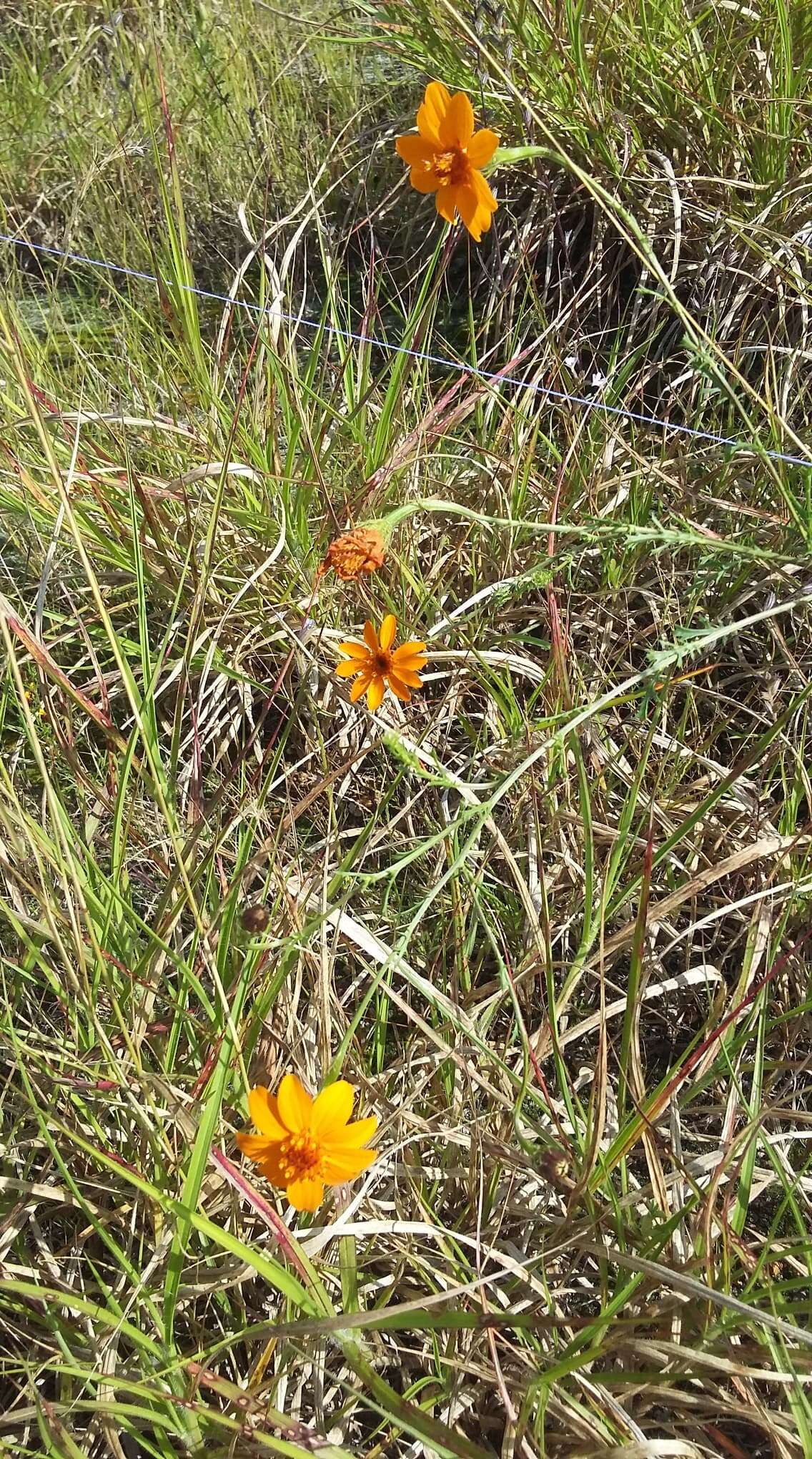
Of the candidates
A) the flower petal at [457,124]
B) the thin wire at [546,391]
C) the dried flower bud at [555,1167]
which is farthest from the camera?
the thin wire at [546,391]

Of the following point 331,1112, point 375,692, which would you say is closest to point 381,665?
point 375,692

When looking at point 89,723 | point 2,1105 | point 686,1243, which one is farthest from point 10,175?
point 686,1243

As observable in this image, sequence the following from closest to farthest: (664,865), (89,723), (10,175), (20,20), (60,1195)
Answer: (60,1195)
(664,865)
(89,723)
(10,175)
(20,20)

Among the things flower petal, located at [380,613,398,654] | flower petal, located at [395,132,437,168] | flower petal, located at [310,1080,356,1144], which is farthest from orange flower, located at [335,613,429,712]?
flower petal, located at [395,132,437,168]

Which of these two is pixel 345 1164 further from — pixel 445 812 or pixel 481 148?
pixel 481 148

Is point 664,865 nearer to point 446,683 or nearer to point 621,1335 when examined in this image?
point 446,683

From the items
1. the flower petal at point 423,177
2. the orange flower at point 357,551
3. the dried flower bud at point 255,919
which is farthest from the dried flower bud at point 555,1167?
the flower petal at point 423,177

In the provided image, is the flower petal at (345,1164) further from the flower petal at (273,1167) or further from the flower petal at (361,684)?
the flower petal at (361,684)
